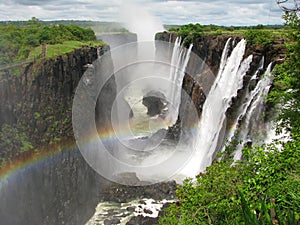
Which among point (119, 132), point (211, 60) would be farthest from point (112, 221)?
point (211, 60)

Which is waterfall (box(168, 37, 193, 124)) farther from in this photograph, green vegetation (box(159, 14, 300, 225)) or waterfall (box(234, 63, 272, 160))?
green vegetation (box(159, 14, 300, 225))

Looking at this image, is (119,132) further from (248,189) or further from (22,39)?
(248,189)

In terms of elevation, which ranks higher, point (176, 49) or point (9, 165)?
point (176, 49)

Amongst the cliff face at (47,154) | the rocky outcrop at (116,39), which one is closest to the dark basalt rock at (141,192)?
the cliff face at (47,154)

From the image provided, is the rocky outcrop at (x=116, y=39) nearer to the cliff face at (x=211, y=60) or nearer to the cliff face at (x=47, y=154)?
the cliff face at (x=211, y=60)

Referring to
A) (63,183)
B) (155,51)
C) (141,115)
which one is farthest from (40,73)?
(155,51)

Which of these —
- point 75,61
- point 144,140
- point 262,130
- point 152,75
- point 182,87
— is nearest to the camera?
point 262,130

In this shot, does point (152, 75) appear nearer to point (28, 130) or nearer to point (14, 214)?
point (28, 130)
